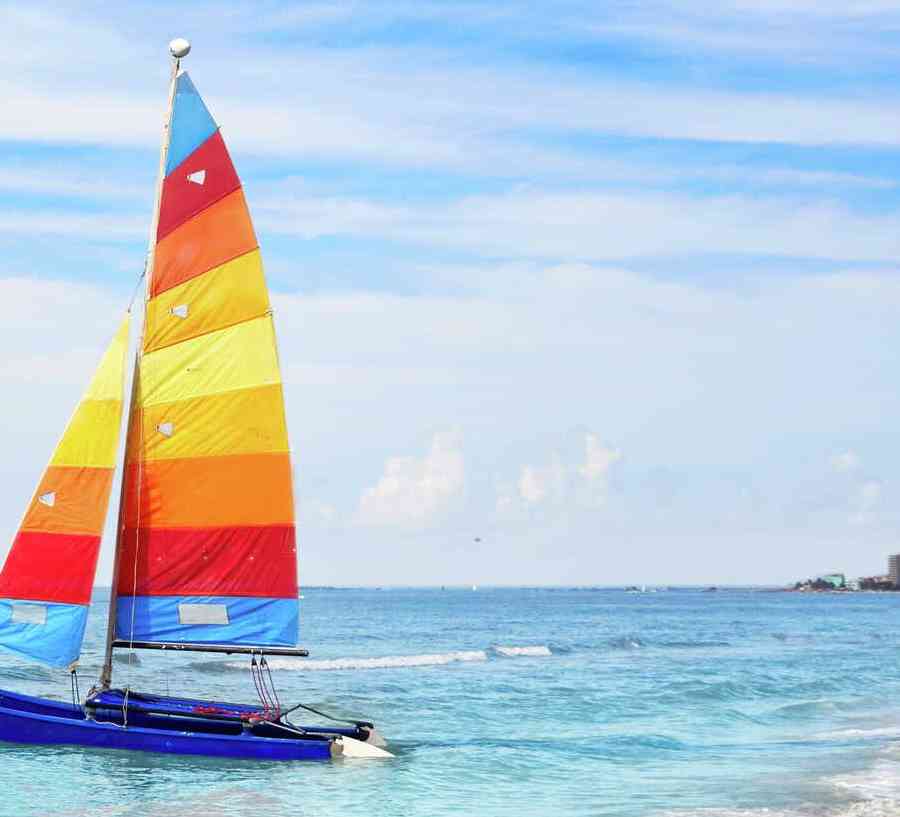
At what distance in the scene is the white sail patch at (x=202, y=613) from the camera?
2708cm

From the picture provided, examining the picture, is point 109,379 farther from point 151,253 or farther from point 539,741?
point 539,741

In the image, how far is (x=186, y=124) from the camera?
88.5 feet

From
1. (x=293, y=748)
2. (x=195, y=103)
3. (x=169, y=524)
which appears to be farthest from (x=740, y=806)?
(x=195, y=103)

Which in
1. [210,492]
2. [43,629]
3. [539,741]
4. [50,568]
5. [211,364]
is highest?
[211,364]

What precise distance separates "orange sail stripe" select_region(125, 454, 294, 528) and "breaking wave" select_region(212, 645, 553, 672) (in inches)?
1257

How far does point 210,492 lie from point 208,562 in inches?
51.9

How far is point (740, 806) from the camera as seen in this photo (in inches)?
967

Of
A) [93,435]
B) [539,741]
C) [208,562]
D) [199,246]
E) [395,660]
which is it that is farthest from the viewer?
[395,660]

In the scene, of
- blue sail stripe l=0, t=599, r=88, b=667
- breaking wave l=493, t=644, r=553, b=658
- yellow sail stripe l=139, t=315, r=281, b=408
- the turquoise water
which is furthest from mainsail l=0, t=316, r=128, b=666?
breaking wave l=493, t=644, r=553, b=658

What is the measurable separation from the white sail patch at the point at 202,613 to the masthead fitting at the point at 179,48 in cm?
1026

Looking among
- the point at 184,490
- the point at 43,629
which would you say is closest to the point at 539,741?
the point at 184,490

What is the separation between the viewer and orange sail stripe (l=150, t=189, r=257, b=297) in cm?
2683

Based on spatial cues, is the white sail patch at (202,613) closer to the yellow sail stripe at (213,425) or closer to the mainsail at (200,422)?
the mainsail at (200,422)

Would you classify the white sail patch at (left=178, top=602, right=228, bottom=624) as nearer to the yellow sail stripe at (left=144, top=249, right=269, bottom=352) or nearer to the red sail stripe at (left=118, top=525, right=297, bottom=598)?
the red sail stripe at (left=118, top=525, right=297, bottom=598)
